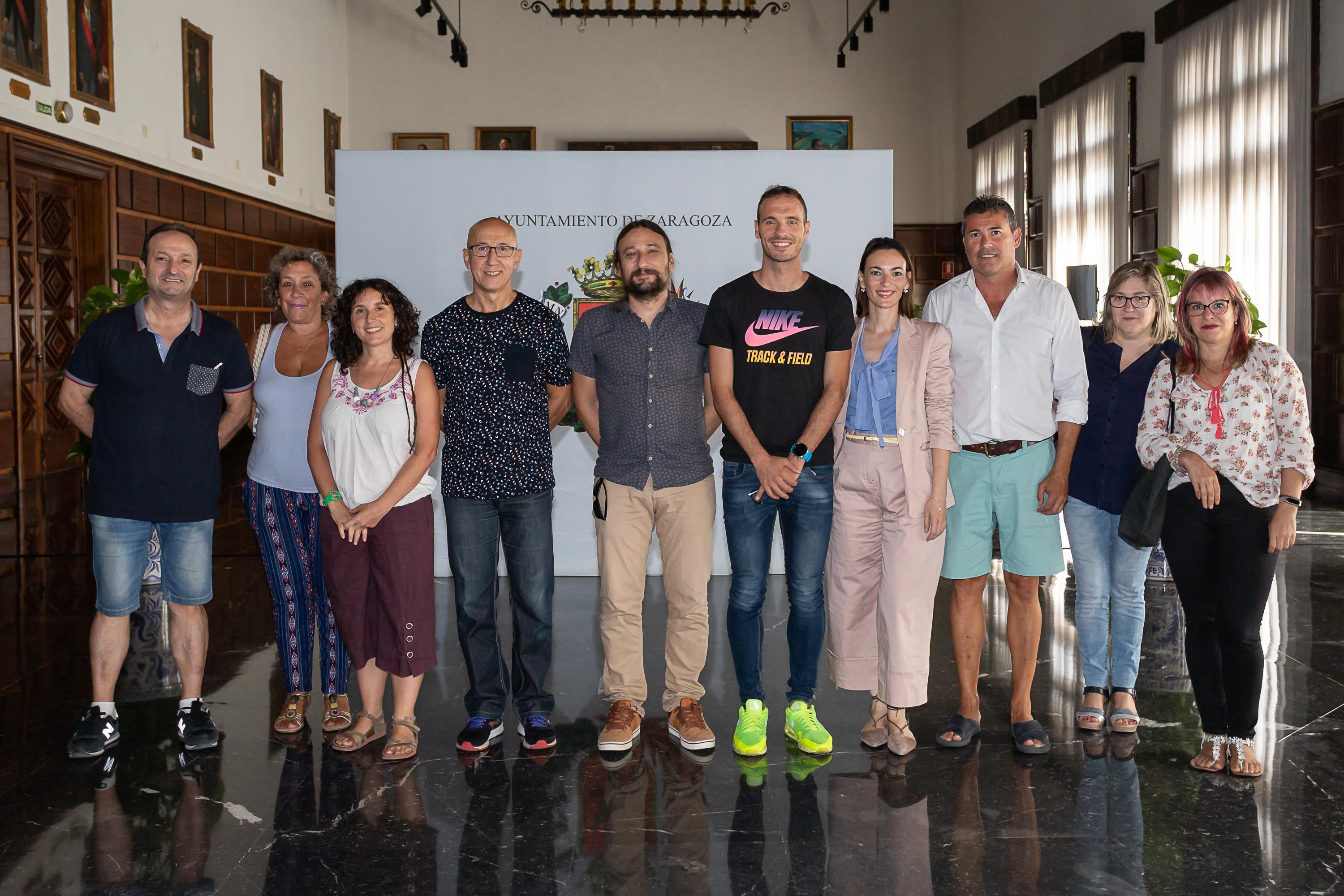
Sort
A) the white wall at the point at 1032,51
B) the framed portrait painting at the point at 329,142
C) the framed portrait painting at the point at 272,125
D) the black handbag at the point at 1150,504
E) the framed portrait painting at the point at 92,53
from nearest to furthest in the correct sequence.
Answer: the black handbag at the point at 1150,504 < the framed portrait painting at the point at 92,53 < the white wall at the point at 1032,51 < the framed portrait painting at the point at 272,125 < the framed portrait painting at the point at 329,142

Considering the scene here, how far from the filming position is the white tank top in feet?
9.86

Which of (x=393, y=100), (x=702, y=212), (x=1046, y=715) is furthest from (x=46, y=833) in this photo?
(x=393, y=100)

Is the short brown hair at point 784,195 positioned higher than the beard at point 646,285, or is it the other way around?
the short brown hair at point 784,195

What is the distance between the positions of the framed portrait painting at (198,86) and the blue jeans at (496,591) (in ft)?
30.9

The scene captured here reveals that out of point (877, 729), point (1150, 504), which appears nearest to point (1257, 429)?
A: point (1150, 504)

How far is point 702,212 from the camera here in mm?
5098

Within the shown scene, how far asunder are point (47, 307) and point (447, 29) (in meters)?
8.40

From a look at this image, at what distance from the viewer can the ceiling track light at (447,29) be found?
46.2ft

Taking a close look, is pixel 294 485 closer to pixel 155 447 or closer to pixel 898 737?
pixel 155 447

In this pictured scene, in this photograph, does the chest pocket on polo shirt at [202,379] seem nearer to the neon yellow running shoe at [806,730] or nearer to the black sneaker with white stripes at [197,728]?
the black sneaker with white stripes at [197,728]

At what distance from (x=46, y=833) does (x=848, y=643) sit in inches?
86.0

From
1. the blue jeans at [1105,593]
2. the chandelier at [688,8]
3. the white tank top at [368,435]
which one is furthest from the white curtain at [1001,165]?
the white tank top at [368,435]

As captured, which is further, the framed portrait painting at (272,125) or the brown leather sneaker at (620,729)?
the framed portrait painting at (272,125)

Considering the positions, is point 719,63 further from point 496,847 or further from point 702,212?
point 496,847
